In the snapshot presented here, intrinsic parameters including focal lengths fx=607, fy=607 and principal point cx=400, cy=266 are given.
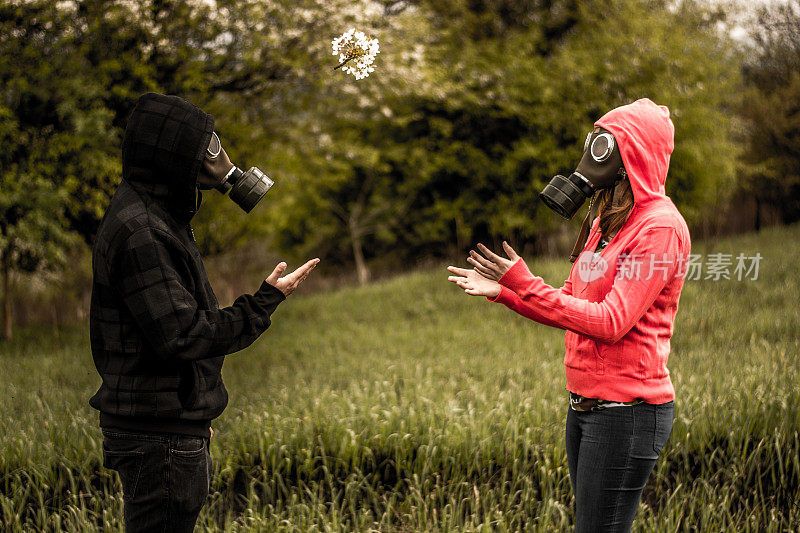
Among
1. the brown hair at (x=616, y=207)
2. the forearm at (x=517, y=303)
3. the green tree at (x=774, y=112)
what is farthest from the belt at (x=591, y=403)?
the green tree at (x=774, y=112)

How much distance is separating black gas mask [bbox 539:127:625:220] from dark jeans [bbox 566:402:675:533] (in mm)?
707

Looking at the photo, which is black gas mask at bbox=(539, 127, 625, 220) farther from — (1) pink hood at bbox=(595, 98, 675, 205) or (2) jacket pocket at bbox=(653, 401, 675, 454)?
(2) jacket pocket at bbox=(653, 401, 675, 454)

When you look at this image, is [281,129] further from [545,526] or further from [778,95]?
[778,95]

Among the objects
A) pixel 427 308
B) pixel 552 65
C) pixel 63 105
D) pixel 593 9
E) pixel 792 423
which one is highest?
pixel 593 9

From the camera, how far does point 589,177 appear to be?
2092 mm

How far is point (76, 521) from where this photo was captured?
303 cm

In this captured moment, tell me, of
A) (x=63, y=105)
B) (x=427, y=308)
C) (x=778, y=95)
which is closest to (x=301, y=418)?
(x=63, y=105)

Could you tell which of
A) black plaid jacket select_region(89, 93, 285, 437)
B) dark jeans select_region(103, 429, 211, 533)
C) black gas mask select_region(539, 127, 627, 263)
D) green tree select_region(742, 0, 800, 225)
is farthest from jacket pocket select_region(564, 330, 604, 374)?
green tree select_region(742, 0, 800, 225)

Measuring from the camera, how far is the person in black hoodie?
5.74 feet

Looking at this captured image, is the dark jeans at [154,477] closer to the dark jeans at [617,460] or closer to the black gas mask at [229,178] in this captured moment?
the black gas mask at [229,178]


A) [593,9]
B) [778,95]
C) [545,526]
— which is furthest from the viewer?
[778,95]

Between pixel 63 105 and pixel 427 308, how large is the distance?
5262 mm

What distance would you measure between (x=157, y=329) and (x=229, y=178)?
1.79ft

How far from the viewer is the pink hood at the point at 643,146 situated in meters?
1.99
